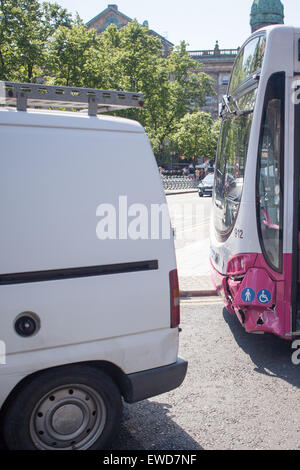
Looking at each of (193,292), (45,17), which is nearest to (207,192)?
(45,17)

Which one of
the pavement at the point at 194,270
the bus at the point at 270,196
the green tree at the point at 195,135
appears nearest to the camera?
the bus at the point at 270,196

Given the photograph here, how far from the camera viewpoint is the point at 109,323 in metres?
2.97

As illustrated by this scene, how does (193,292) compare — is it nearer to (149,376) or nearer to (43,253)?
(149,376)

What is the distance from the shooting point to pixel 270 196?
4953mm

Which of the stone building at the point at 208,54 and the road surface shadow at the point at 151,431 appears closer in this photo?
the road surface shadow at the point at 151,431

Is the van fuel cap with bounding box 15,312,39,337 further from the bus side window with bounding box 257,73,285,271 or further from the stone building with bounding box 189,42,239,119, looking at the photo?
the stone building with bounding box 189,42,239,119

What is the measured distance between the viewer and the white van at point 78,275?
275 cm

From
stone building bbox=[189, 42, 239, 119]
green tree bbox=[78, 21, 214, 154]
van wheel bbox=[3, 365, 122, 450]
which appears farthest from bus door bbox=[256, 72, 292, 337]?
stone building bbox=[189, 42, 239, 119]

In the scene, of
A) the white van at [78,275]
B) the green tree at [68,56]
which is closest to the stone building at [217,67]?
the green tree at [68,56]

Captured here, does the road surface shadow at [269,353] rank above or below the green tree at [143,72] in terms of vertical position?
below

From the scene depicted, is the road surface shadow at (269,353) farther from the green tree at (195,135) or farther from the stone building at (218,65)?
the stone building at (218,65)

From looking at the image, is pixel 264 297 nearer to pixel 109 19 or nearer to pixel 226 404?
pixel 226 404

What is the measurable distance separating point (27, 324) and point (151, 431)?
1476 mm
